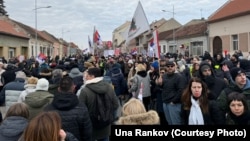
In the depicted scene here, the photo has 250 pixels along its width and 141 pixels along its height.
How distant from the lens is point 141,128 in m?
3.08

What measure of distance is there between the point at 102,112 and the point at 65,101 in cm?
125

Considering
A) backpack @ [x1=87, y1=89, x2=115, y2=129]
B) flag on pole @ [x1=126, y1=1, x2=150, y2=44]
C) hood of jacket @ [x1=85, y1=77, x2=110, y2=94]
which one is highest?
flag on pole @ [x1=126, y1=1, x2=150, y2=44]

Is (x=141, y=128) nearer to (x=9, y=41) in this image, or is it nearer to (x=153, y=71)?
(x=153, y=71)

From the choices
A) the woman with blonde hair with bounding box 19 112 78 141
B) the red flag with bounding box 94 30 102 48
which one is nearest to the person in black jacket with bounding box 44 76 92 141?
the woman with blonde hair with bounding box 19 112 78 141

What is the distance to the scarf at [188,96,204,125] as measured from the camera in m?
4.87

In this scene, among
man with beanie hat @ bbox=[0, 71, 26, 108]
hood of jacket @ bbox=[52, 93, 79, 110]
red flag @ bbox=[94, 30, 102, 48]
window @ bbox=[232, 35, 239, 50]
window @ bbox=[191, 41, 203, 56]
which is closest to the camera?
hood of jacket @ bbox=[52, 93, 79, 110]

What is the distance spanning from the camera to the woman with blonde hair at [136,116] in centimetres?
383

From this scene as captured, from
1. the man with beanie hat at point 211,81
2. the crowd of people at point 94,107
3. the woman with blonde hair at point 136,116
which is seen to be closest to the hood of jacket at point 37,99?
the crowd of people at point 94,107

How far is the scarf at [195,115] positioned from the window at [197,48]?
139 ft

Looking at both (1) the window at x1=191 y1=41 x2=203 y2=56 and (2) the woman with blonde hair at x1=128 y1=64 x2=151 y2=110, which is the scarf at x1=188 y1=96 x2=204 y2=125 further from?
(1) the window at x1=191 y1=41 x2=203 y2=56

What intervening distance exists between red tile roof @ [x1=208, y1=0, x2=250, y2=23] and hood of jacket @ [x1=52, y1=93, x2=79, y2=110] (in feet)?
109

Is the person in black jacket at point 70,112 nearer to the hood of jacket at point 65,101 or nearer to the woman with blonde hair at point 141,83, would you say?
the hood of jacket at point 65,101

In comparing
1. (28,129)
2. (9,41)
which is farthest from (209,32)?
(28,129)

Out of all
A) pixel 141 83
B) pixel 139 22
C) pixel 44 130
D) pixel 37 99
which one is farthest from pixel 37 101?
pixel 139 22
